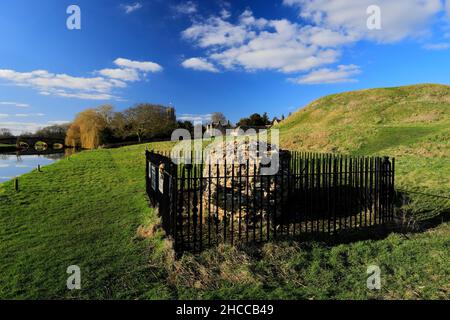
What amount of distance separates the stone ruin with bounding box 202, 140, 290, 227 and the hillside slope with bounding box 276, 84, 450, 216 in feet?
15.5

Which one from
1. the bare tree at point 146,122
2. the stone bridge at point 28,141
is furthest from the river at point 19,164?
the stone bridge at point 28,141

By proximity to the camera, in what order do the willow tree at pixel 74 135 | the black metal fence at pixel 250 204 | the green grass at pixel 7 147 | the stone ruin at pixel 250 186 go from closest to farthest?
the black metal fence at pixel 250 204
the stone ruin at pixel 250 186
the willow tree at pixel 74 135
the green grass at pixel 7 147

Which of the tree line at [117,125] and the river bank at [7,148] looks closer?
the tree line at [117,125]

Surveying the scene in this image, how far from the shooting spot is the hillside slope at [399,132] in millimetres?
11021

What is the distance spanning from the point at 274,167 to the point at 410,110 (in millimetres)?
36364

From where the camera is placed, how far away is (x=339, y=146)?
23875mm

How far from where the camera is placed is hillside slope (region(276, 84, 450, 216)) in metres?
11.0

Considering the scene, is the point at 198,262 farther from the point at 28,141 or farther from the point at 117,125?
the point at 28,141

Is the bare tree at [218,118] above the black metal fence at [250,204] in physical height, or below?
above

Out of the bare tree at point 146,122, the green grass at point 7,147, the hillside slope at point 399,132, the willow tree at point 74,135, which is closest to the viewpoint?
the hillside slope at point 399,132

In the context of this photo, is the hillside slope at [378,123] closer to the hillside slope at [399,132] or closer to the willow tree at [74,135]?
the hillside slope at [399,132]

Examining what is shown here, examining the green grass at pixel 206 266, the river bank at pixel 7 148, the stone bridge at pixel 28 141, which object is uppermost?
the stone bridge at pixel 28 141

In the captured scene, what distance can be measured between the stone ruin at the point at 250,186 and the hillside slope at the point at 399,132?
4.73 m
